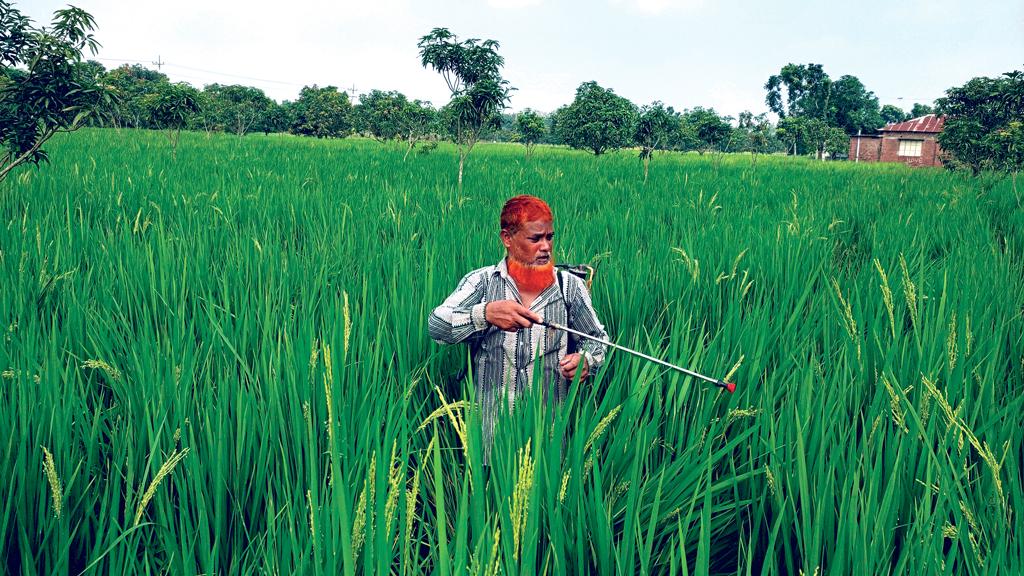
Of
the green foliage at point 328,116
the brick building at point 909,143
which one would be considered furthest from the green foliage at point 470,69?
the brick building at point 909,143

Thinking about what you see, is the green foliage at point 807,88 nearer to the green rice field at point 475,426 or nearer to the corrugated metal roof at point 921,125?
the corrugated metal roof at point 921,125

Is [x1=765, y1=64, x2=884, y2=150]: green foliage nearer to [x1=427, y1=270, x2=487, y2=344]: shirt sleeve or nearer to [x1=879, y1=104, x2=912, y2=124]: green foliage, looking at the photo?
[x1=879, y1=104, x2=912, y2=124]: green foliage

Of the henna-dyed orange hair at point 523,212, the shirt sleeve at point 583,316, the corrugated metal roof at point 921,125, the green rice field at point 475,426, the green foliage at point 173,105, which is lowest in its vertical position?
the green rice field at point 475,426

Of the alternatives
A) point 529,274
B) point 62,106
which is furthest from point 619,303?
point 62,106

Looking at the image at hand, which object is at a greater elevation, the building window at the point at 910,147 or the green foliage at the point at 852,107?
the green foliage at the point at 852,107

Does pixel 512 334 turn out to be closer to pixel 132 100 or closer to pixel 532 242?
pixel 532 242

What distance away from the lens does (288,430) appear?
1286 mm

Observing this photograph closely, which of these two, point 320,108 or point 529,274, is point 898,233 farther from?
point 320,108

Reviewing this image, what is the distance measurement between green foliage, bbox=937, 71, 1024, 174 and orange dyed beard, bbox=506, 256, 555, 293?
1105 cm

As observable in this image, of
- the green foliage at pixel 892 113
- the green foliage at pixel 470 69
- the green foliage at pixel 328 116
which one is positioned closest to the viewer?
the green foliage at pixel 470 69

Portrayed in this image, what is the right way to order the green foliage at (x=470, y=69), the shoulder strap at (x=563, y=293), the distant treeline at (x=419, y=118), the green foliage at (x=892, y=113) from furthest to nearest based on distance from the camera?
the green foliage at (x=892, y=113) < the distant treeline at (x=419, y=118) < the green foliage at (x=470, y=69) < the shoulder strap at (x=563, y=293)

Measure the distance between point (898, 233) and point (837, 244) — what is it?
350mm

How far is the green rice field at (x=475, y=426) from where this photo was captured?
0.85m

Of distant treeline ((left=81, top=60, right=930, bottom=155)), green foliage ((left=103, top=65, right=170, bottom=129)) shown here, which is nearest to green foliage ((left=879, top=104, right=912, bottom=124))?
distant treeline ((left=81, top=60, right=930, bottom=155))
